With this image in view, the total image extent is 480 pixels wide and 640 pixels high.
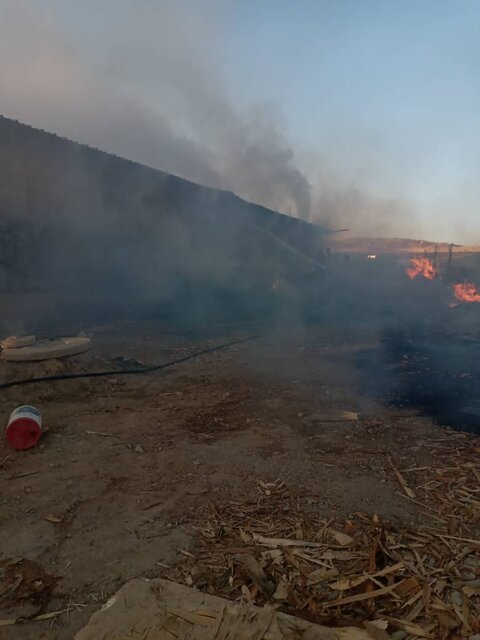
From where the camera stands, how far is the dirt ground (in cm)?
287

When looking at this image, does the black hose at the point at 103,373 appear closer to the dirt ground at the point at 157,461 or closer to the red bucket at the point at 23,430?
the dirt ground at the point at 157,461

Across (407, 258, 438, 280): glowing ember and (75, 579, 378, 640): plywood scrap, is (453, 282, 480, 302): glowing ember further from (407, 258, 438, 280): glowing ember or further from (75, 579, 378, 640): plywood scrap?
(75, 579, 378, 640): plywood scrap

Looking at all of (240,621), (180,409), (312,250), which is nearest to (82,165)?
(180,409)

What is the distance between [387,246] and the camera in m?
35.6

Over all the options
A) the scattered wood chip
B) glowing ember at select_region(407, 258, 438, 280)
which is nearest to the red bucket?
Answer: the scattered wood chip

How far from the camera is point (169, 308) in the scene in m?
13.7

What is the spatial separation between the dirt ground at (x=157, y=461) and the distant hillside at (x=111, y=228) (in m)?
3.81

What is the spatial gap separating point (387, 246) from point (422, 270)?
862cm

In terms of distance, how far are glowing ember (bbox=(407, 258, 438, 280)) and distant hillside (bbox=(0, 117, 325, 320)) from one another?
45.1ft

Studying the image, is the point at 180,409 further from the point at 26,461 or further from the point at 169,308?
the point at 169,308

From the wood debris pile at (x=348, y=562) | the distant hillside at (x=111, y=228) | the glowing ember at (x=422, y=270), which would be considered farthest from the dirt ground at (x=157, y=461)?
the glowing ember at (x=422, y=270)

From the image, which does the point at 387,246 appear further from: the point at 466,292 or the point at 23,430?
the point at 23,430

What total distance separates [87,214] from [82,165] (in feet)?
4.06

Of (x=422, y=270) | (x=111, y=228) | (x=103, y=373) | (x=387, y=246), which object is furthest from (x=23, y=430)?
(x=387, y=246)
